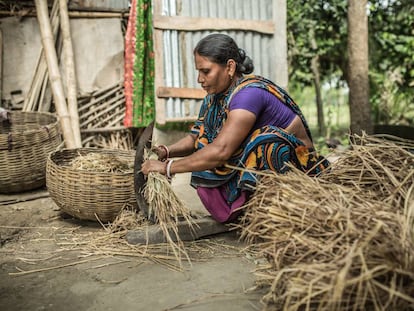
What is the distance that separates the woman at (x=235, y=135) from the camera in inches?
109

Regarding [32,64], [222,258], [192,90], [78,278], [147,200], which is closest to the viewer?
[78,278]

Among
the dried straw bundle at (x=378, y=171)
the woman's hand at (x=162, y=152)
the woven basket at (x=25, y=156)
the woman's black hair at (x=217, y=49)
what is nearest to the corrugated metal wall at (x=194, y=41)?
the woven basket at (x=25, y=156)

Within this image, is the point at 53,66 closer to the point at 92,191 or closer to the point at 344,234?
the point at 92,191

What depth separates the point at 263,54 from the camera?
5.30m

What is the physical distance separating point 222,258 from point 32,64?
12.2 feet

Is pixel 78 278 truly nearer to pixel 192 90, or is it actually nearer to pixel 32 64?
pixel 192 90

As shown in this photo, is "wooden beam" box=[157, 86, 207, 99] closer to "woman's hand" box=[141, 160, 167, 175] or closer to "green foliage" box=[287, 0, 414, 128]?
"woman's hand" box=[141, 160, 167, 175]

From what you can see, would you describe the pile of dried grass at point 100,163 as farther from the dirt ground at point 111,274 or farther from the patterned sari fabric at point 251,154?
the patterned sari fabric at point 251,154

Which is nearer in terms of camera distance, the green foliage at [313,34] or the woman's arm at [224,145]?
the woman's arm at [224,145]

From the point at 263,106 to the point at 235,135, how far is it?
0.28 m

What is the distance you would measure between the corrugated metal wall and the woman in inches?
76.6

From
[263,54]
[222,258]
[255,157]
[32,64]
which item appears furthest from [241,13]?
[222,258]

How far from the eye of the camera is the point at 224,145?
108 inches

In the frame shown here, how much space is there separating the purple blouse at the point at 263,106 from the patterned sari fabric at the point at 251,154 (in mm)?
40
